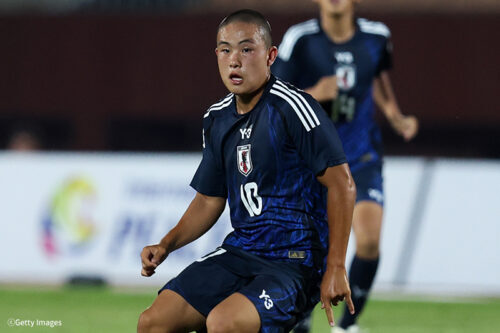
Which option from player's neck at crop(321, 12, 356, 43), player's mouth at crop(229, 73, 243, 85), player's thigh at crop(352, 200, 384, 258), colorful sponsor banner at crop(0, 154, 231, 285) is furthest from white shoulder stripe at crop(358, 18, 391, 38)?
colorful sponsor banner at crop(0, 154, 231, 285)

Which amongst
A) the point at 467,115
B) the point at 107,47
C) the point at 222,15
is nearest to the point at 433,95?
the point at 467,115

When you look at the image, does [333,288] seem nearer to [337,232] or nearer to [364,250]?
[337,232]

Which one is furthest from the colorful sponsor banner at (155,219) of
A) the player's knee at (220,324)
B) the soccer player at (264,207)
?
the player's knee at (220,324)

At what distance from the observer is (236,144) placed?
516cm

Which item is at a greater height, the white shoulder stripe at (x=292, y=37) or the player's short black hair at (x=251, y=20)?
the white shoulder stripe at (x=292, y=37)

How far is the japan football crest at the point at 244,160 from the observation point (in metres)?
5.10

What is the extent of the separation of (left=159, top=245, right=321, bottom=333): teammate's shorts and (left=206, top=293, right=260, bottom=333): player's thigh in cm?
3

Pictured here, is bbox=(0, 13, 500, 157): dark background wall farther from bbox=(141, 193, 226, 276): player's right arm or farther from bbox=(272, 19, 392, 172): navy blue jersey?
bbox=(141, 193, 226, 276): player's right arm

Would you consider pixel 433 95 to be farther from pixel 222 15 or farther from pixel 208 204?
pixel 208 204

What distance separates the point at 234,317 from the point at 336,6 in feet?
11.0

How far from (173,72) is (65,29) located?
1.97 m

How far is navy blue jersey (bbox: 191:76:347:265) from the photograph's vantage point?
5.00m

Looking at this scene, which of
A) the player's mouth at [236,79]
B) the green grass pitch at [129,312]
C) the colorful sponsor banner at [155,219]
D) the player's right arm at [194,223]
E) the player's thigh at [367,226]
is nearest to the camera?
the player's mouth at [236,79]

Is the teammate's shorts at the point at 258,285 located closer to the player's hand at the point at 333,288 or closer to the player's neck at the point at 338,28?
the player's hand at the point at 333,288
